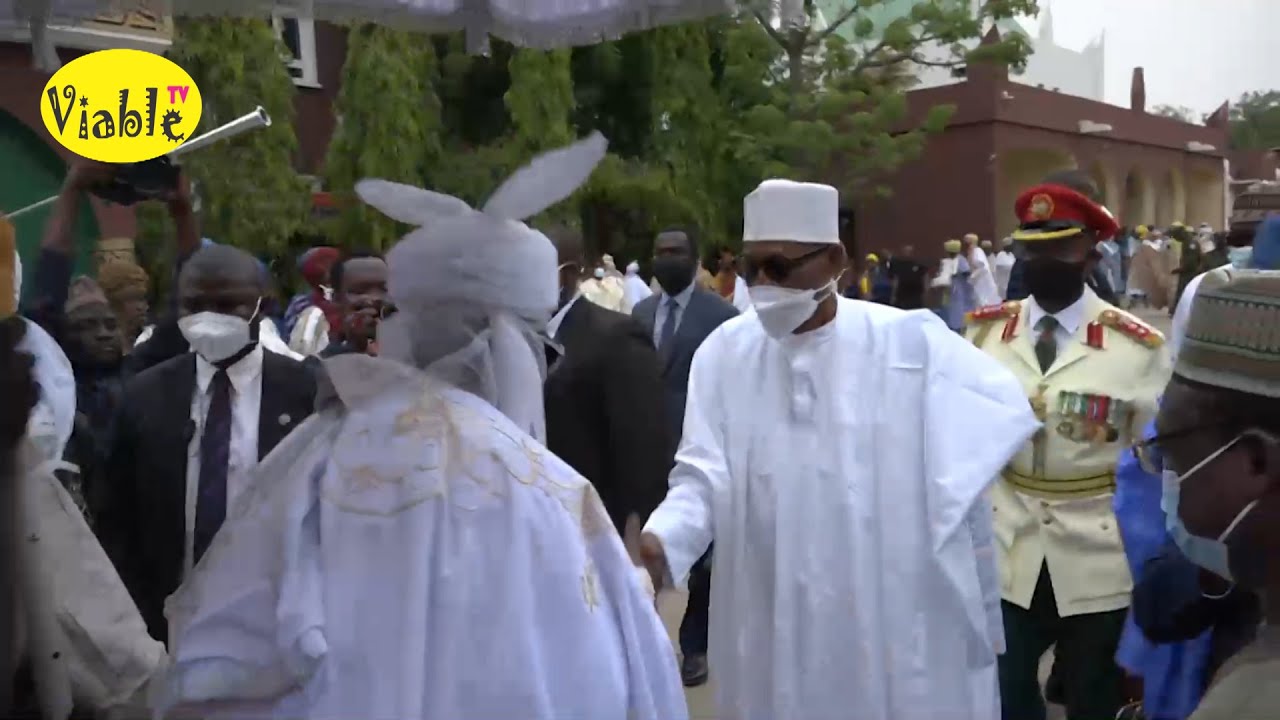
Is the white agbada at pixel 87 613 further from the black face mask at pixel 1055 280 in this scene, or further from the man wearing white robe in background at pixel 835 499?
the black face mask at pixel 1055 280

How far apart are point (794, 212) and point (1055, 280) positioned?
1.06 meters

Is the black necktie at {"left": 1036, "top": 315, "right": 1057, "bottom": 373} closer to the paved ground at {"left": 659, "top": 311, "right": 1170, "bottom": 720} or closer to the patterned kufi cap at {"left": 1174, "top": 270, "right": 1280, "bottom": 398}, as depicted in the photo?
the paved ground at {"left": 659, "top": 311, "right": 1170, "bottom": 720}

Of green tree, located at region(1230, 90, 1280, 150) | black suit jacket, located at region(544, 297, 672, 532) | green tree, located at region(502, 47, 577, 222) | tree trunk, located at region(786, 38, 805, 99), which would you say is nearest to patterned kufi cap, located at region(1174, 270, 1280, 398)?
black suit jacket, located at region(544, 297, 672, 532)

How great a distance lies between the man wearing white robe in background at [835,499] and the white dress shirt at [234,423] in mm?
1272

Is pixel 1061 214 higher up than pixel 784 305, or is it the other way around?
pixel 1061 214

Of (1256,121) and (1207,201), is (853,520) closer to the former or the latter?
(1207,201)

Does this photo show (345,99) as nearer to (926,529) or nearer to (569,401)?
(569,401)

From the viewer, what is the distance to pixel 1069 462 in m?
4.11

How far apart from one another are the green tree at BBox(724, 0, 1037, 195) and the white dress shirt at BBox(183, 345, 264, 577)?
1917 cm

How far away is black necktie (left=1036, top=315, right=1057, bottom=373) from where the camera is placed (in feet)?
14.1

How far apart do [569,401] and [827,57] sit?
22001mm

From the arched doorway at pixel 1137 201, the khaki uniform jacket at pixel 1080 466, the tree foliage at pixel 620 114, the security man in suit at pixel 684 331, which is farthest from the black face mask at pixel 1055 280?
the arched doorway at pixel 1137 201

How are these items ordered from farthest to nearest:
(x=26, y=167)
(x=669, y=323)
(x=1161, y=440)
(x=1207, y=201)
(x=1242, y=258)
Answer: (x=1207, y=201)
(x=26, y=167)
(x=669, y=323)
(x=1242, y=258)
(x=1161, y=440)

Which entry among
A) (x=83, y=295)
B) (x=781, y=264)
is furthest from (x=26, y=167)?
(x=781, y=264)
